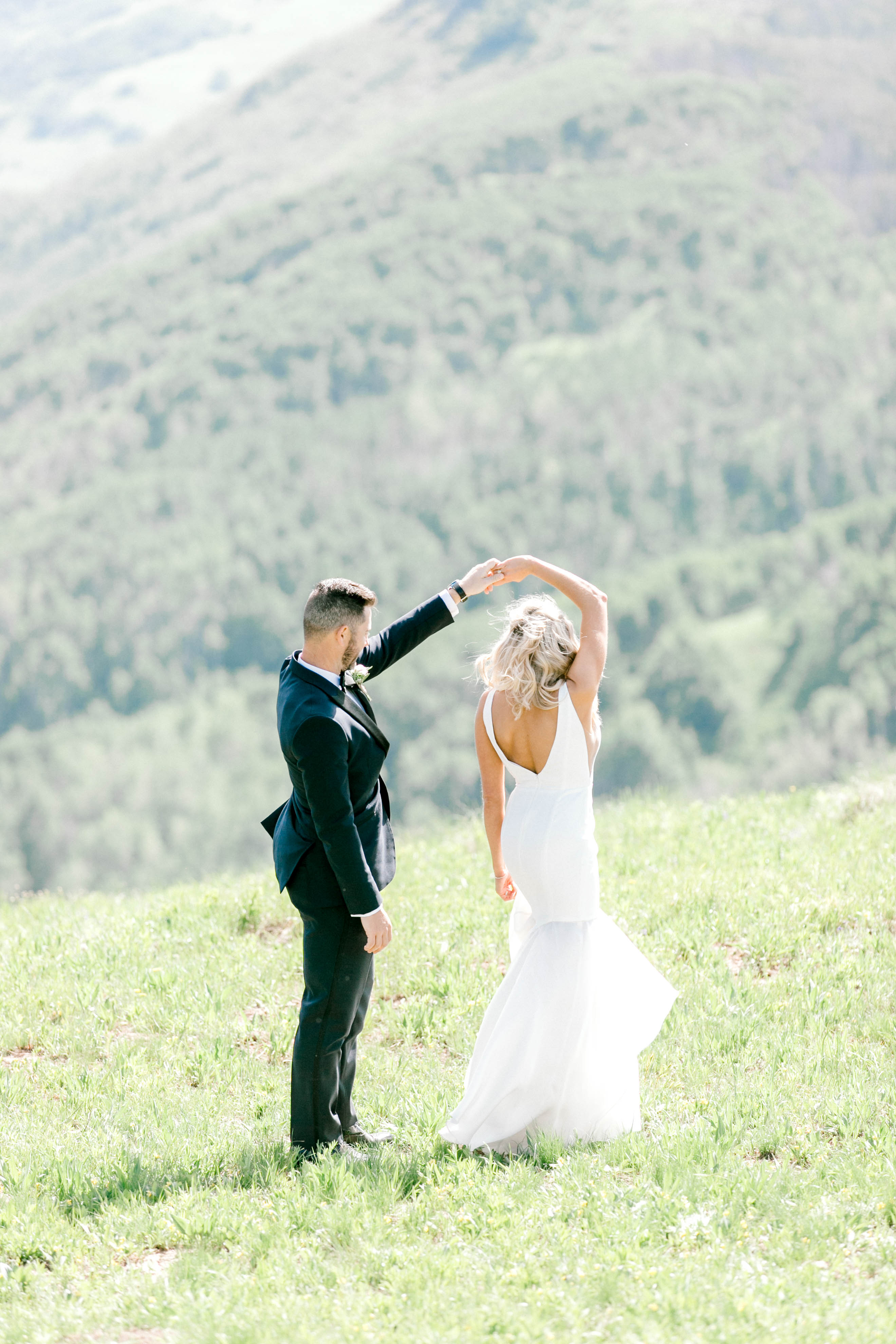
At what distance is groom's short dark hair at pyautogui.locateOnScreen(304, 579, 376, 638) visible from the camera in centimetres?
447

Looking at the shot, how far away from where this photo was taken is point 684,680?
123062mm

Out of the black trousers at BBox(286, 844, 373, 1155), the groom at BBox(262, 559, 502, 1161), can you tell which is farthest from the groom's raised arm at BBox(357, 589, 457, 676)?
the black trousers at BBox(286, 844, 373, 1155)

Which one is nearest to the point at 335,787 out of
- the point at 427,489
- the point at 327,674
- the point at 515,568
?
the point at 327,674

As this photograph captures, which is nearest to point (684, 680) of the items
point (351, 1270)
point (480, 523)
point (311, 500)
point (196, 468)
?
point (480, 523)

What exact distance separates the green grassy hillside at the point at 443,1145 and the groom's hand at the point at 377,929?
86cm

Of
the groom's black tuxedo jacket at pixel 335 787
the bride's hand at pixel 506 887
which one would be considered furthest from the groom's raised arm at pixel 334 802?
the bride's hand at pixel 506 887

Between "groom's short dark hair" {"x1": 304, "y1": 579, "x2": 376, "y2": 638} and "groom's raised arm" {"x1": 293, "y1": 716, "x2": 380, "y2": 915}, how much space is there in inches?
15.1

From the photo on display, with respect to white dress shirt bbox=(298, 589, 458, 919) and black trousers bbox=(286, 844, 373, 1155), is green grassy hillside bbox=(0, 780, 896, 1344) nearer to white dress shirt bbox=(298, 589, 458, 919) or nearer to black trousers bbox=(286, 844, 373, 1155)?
black trousers bbox=(286, 844, 373, 1155)

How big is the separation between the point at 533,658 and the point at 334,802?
967 mm

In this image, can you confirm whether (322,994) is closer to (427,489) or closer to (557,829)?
(557,829)

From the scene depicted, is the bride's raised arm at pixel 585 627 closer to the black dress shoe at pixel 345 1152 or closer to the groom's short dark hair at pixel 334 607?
the groom's short dark hair at pixel 334 607

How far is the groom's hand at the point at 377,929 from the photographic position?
14.5ft

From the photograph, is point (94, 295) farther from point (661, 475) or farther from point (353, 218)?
point (661, 475)

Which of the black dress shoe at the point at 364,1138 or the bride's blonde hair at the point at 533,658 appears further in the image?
the black dress shoe at the point at 364,1138
